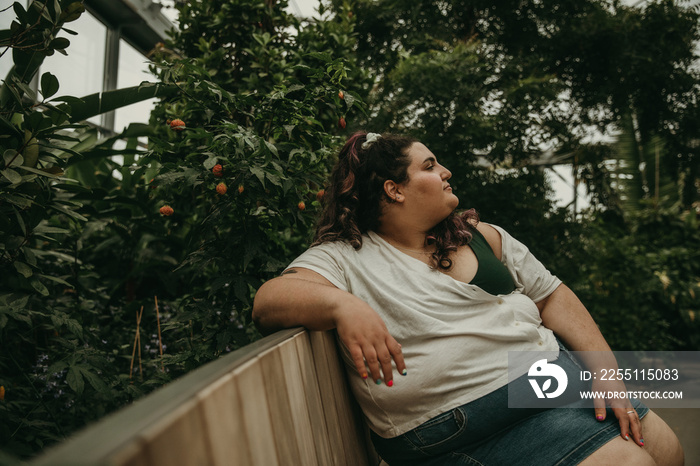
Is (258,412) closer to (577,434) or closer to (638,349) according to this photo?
(577,434)

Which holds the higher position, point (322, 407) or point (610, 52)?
point (610, 52)

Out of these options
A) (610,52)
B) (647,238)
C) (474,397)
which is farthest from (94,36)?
(647,238)

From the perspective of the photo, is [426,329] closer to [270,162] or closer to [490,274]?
[490,274]

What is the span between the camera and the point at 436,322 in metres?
1.20

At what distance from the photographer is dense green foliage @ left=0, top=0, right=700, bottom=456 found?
1497mm

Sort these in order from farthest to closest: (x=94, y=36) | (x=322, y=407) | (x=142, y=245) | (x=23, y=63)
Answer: (x=94, y=36)
(x=142, y=245)
(x=23, y=63)
(x=322, y=407)

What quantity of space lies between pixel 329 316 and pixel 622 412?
2.64ft

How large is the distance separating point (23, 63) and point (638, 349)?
4.34 metres

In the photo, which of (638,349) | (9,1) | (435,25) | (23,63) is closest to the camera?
(23,63)

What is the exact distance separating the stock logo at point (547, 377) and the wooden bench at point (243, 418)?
0.49m

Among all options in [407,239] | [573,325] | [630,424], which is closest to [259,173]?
[407,239]

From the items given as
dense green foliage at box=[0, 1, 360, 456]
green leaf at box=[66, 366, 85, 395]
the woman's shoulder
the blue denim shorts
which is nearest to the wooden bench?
the blue denim shorts

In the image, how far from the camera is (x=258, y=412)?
67 cm

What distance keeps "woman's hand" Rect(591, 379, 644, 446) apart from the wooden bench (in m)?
0.65
